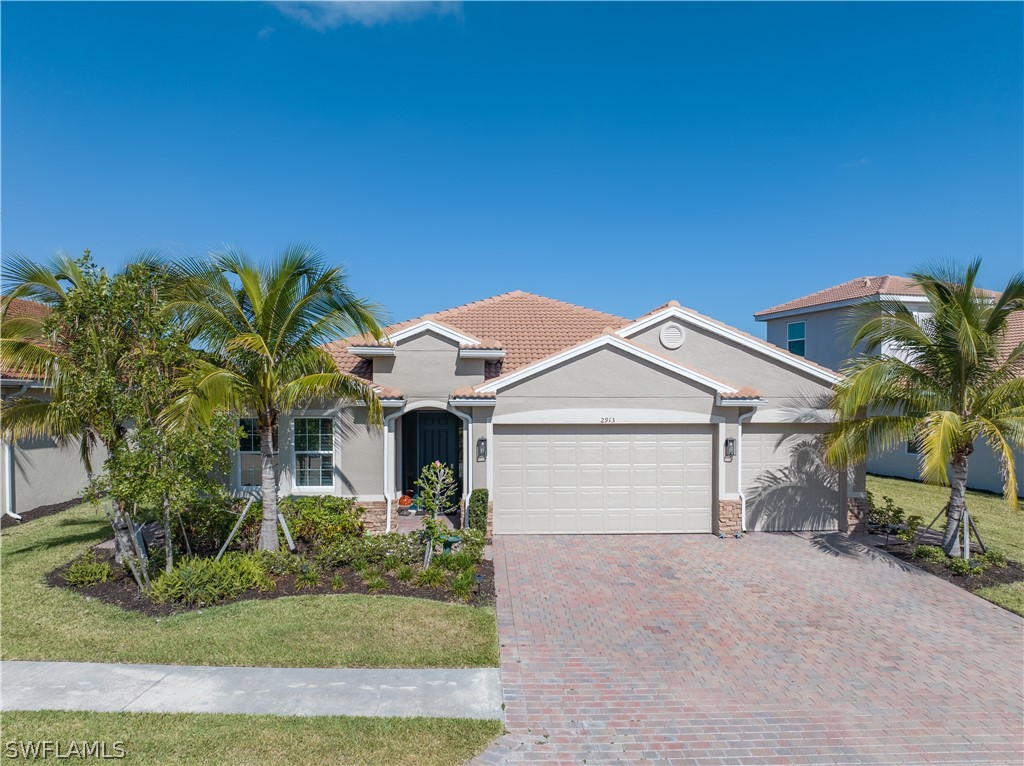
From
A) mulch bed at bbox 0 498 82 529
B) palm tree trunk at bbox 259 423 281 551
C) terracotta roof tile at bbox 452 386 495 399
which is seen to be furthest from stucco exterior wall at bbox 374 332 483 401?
mulch bed at bbox 0 498 82 529

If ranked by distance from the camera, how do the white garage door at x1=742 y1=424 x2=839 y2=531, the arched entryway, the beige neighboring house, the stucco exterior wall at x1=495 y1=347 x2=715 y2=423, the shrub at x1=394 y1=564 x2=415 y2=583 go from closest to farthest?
the shrub at x1=394 y1=564 x2=415 y2=583 → the stucco exterior wall at x1=495 y1=347 x2=715 y2=423 → the white garage door at x1=742 y1=424 x2=839 y2=531 → the beige neighboring house → the arched entryway

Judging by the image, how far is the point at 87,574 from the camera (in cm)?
958

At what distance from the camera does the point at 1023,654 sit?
752cm

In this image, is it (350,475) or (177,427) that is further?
(350,475)

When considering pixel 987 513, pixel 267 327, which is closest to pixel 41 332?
pixel 267 327

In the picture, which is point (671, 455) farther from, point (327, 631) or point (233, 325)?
point (233, 325)

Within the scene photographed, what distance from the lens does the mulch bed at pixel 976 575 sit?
32.8 feet

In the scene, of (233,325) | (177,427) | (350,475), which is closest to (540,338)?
(350,475)

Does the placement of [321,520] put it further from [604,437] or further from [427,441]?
[604,437]

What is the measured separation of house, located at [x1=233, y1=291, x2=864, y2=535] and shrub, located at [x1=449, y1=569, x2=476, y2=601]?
11.3 feet

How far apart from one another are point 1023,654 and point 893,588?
7.83ft

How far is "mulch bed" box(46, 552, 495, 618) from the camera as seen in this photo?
28.7 ft

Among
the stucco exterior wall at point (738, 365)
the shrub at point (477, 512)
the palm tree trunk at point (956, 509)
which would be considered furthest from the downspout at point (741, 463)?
the shrub at point (477, 512)

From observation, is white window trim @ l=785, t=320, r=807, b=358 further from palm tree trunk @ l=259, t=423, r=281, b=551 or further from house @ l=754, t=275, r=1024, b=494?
palm tree trunk @ l=259, t=423, r=281, b=551
